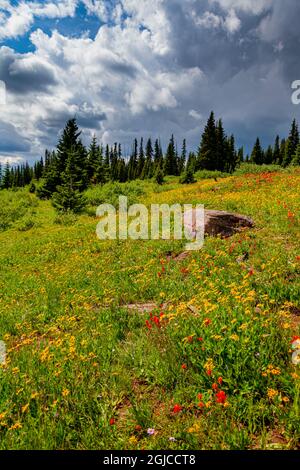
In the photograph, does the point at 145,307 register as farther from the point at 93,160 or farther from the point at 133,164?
the point at 133,164

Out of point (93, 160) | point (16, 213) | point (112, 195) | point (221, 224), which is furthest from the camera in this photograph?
point (93, 160)

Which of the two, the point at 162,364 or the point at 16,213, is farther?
the point at 16,213

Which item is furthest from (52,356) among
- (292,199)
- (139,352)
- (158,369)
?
(292,199)

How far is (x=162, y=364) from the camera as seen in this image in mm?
4340

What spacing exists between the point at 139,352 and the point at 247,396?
6.08ft

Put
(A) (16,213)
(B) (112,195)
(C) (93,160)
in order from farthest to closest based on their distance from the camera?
(C) (93,160)
(B) (112,195)
(A) (16,213)

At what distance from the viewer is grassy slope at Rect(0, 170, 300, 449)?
3.25 meters

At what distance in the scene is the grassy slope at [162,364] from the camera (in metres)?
3.25

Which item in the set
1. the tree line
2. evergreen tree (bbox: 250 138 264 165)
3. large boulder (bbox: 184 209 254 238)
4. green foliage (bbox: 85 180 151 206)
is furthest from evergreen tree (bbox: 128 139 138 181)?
large boulder (bbox: 184 209 254 238)

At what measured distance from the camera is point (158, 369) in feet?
14.0

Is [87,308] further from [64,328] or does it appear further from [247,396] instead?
[247,396]

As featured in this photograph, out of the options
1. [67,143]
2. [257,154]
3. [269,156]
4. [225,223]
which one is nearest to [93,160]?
[67,143]

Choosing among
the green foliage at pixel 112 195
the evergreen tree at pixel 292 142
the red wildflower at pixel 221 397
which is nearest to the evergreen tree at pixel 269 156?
the evergreen tree at pixel 292 142

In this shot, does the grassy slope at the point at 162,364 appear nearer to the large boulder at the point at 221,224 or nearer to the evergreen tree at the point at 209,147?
the large boulder at the point at 221,224
